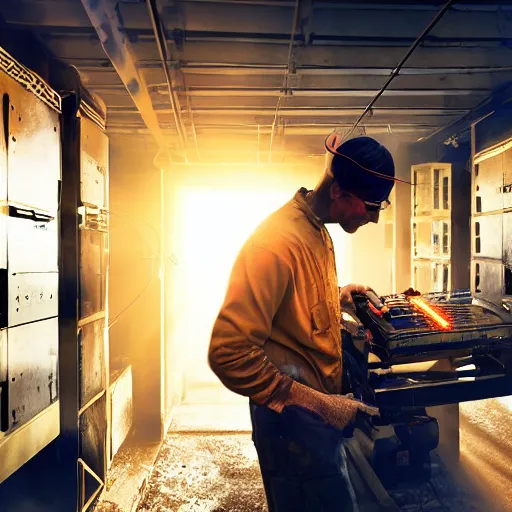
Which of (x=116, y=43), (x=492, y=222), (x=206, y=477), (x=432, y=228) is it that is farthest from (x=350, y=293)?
(x=432, y=228)

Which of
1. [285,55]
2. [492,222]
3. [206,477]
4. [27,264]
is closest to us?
[27,264]

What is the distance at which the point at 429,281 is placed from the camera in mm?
7023

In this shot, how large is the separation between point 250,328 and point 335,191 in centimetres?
95

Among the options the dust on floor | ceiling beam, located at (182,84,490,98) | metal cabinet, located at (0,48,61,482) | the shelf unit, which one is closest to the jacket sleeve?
metal cabinet, located at (0,48,61,482)

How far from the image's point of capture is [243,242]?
497cm

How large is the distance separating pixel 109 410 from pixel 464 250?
5547 millimetres

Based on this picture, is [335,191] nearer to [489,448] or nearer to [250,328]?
[250,328]

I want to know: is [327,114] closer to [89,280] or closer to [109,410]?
[89,280]

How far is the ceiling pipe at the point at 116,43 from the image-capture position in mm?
3158

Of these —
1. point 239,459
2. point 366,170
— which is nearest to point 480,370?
point 366,170

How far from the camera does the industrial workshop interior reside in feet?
10.3

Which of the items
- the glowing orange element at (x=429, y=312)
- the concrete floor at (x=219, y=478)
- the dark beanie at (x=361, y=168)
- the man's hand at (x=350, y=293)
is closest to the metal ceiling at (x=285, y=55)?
the dark beanie at (x=361, y=168)

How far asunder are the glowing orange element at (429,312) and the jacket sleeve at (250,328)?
4.14 ft

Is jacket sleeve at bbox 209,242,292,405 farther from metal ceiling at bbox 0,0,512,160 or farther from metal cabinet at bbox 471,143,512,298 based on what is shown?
metal cabinet at bbox 471,143,512,298
